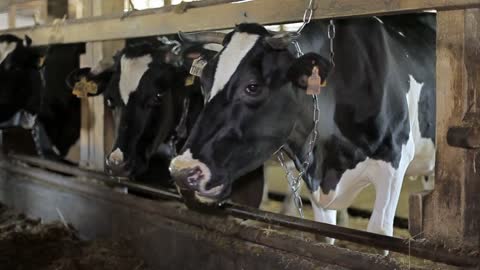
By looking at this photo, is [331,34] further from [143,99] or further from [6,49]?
[6,49]

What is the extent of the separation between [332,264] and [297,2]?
1132 millimetres

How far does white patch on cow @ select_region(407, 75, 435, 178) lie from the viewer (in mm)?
3268

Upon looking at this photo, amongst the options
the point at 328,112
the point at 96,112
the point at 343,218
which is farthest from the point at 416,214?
the point at 343,218

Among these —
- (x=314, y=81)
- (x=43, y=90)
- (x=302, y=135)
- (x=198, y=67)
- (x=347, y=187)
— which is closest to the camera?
(x=314, y=81)

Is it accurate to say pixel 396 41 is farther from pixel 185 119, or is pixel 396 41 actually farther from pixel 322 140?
pixel 185 119

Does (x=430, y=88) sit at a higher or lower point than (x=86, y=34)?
lower

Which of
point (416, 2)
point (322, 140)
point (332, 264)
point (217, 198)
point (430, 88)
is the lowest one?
point (332, 264)

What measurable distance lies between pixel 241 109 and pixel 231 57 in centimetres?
22

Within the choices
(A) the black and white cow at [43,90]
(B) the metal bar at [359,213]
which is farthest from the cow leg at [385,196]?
(A) the black and white cow at [43,90]

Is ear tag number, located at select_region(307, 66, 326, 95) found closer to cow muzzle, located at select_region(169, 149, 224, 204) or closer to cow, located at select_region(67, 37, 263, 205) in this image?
cow muzzle, located at select_region(169, 149, 224, 204)

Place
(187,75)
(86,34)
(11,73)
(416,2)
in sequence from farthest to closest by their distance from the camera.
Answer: (11,73) → (86,34) → (187,75) → (416,2)

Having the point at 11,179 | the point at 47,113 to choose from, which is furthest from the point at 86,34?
the point at 11,179

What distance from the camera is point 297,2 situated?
268 cm

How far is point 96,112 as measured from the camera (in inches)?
171
